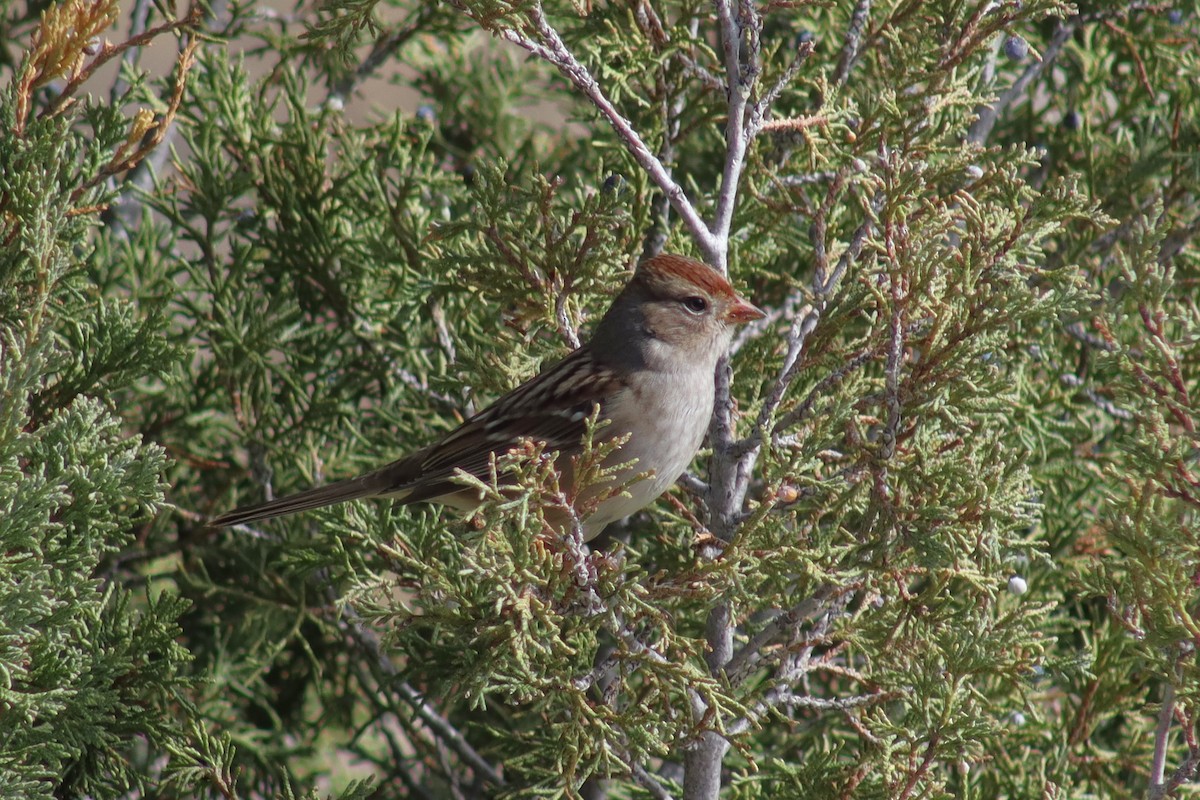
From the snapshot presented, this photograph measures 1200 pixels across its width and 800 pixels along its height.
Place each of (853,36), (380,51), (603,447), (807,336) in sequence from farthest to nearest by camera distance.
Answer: (380,51), (853,36), (807,336), (603,447)

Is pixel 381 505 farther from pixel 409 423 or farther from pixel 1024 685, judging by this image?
pixel 1024 685

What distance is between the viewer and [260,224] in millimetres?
2947

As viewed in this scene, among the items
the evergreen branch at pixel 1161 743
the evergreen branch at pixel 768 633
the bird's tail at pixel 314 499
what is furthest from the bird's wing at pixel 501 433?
the evergreen branch at pixel 1161 743

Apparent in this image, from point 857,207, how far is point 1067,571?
2.89ft

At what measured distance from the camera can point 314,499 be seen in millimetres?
2633

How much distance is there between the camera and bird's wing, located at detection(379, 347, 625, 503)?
2.61 metres

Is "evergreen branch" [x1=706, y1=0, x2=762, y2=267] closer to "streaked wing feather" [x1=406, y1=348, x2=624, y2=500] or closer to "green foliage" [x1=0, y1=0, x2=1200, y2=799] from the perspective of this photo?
"green foliage" [x1=0, y1=0, x2=1200, y2=799]

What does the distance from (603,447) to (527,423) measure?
0.83 metres

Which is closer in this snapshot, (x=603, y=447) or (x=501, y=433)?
(x=603, y=447)

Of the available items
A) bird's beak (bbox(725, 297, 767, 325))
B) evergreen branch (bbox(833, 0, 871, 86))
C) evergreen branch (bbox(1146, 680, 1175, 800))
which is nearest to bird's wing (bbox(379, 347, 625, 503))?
bird's beak (bbox(725, 297, 767, 325))

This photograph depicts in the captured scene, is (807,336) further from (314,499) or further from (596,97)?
(314,499)

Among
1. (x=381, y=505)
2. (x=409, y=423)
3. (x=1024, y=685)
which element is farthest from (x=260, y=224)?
(x=1024, y=685)

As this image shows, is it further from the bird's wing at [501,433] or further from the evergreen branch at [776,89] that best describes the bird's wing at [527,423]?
the evergreen branch at [776,89]

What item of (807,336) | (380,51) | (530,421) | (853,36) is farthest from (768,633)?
(380,51)
